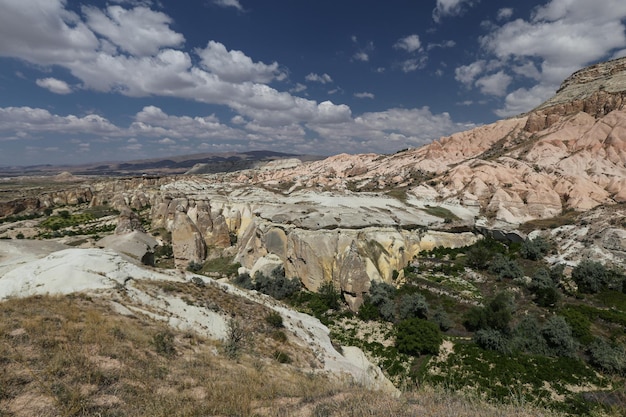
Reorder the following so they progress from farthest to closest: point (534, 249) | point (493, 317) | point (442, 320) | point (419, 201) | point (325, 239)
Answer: point (419, 201) < point (534, 249) < point (325, 239) < point (442, 320) < point (493, 317)

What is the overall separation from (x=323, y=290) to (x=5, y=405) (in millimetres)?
23710

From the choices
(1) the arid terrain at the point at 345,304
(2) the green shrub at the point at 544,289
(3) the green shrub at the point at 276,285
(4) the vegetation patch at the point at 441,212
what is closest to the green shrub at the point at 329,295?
(1) the arid terrain at the point at 345,304

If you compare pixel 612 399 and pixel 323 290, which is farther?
pixel 323 290

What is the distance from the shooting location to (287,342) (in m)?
13.0

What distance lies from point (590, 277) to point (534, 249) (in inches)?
260

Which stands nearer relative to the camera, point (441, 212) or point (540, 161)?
point (441, 212)

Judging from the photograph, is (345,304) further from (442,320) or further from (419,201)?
(419,201)

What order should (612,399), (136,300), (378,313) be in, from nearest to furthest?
(136,300) < (612,399) < (378,313)

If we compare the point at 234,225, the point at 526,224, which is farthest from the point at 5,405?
the point at 526,224

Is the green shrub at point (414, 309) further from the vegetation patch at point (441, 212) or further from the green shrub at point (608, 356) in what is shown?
the vegetation patch at point (441, 212)

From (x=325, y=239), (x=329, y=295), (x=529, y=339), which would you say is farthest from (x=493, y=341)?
(x=325, y=239)

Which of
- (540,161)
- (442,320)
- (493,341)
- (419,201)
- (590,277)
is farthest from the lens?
A: (540,161)

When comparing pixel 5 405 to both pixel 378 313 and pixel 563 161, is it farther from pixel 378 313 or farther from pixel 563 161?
pixel 563 161

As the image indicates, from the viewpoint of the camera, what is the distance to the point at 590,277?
25000 mm
